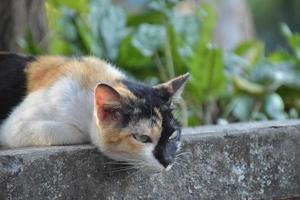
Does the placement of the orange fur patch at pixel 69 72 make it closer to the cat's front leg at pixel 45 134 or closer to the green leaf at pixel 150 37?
the cat's front leg at pixel 45 134

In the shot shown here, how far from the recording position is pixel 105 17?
204 inches

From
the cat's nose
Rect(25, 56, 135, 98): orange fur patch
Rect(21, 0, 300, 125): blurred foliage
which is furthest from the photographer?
Rect(21, 0, 300, 125): blurred foliage

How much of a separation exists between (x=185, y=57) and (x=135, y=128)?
239cm

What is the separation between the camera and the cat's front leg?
3.03m

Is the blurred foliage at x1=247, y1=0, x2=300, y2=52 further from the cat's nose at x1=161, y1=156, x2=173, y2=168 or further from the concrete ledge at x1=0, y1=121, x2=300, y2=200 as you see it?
the cat's nose at x1=161, y1=156, x2=173, y2=168

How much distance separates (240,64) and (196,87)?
637mm

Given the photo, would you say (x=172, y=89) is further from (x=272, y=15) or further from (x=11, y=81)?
(x=272, y=15)

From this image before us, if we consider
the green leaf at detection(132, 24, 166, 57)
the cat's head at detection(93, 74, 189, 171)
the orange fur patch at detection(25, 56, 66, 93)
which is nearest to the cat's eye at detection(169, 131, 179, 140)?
the cat's head at detection(93, 74, 189, 171)

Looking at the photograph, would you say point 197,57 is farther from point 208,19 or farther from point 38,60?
point 38,60

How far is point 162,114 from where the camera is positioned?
113 inches

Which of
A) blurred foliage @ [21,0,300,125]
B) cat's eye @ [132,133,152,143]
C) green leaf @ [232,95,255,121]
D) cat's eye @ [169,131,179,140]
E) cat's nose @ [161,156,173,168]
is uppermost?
cat's eye @ [132,133,152,143]

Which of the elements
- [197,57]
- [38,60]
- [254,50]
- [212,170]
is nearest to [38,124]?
A: [38,60]

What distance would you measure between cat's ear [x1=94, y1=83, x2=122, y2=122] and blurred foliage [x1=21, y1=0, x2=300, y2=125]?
207 cm

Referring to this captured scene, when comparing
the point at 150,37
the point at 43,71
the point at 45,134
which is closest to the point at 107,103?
the point at 45,134
